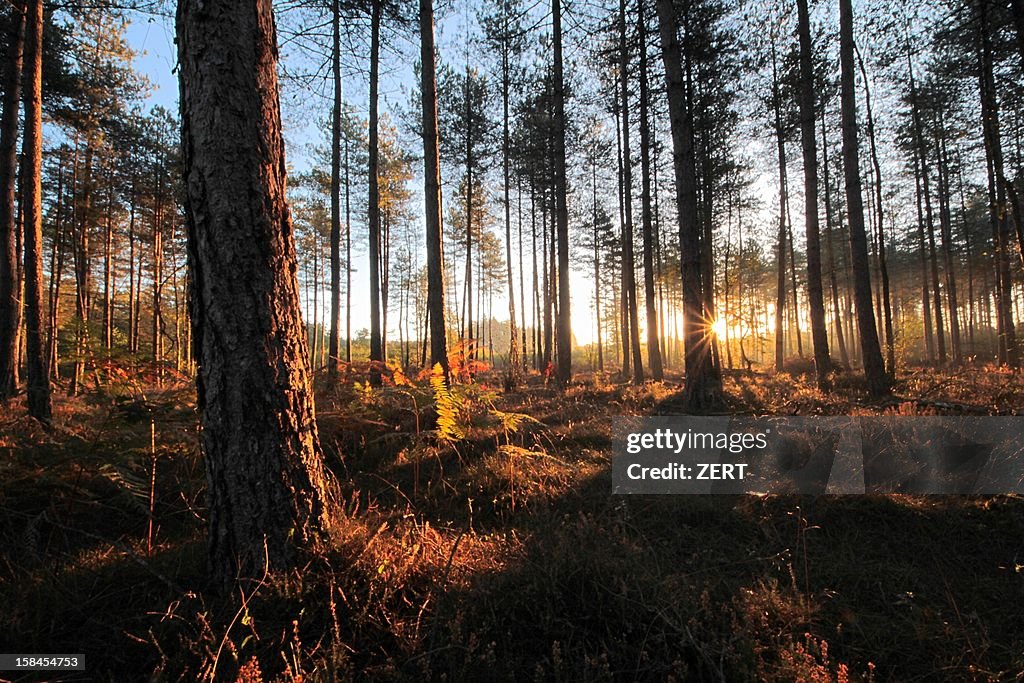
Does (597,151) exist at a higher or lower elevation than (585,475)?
higher

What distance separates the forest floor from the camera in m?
1.62

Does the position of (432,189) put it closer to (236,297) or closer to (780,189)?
(236,297)

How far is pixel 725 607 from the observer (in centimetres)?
186

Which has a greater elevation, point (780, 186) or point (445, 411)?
point (780, 186)

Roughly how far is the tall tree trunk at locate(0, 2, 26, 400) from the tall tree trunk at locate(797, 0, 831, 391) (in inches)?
558

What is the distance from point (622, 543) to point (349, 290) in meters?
29.1

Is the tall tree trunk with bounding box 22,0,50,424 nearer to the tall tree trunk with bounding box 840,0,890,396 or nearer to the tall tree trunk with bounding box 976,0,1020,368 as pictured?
the tall tree trunk with bounding box 840,0,890,396

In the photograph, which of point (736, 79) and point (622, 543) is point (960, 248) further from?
point (622, 543)

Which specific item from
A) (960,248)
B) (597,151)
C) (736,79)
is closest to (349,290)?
(597,151)

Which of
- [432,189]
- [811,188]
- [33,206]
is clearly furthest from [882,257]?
[33,206]

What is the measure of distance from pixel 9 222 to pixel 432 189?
20.8 feet

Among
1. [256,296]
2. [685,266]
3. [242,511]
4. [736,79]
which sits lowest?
[242,511]

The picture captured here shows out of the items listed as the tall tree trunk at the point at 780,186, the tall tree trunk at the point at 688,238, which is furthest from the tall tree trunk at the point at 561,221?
the tall tree trunk at the point at 780,186

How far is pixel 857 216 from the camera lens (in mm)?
8453
